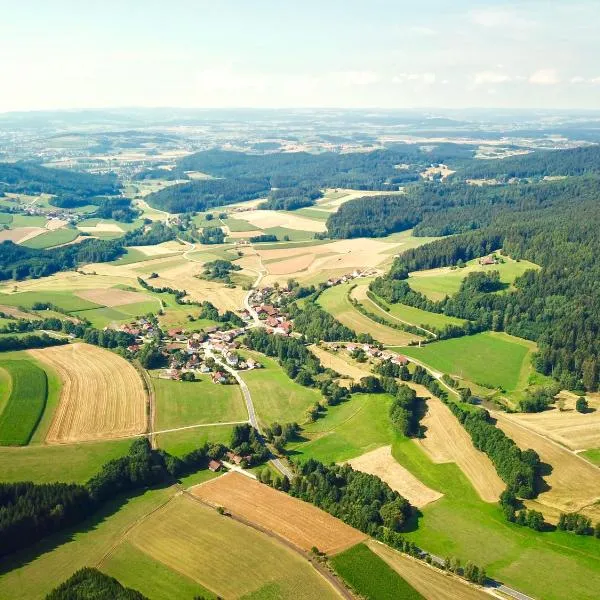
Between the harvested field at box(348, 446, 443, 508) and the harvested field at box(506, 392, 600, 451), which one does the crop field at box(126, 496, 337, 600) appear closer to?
the harvested field at box(348, 446, 443, 508)

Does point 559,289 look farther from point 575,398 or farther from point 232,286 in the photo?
point 232,286

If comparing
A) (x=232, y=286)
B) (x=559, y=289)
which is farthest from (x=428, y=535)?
(x=232, y=286)

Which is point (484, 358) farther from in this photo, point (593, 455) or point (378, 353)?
point (593, 455)

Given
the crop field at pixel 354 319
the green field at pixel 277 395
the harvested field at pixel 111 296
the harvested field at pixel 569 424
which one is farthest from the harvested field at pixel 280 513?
the harvested field at pixel 111 296

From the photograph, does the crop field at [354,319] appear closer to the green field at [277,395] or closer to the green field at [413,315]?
the green field at [413,315]

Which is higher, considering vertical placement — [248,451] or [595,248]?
[595,248]

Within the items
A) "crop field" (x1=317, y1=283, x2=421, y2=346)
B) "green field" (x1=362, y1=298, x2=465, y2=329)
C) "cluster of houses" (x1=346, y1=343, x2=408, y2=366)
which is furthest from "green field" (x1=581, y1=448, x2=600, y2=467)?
"green field" (x1=362, y1=298, x2=465, y2=329)

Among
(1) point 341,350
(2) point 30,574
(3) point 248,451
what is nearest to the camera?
(2) point 30,574
